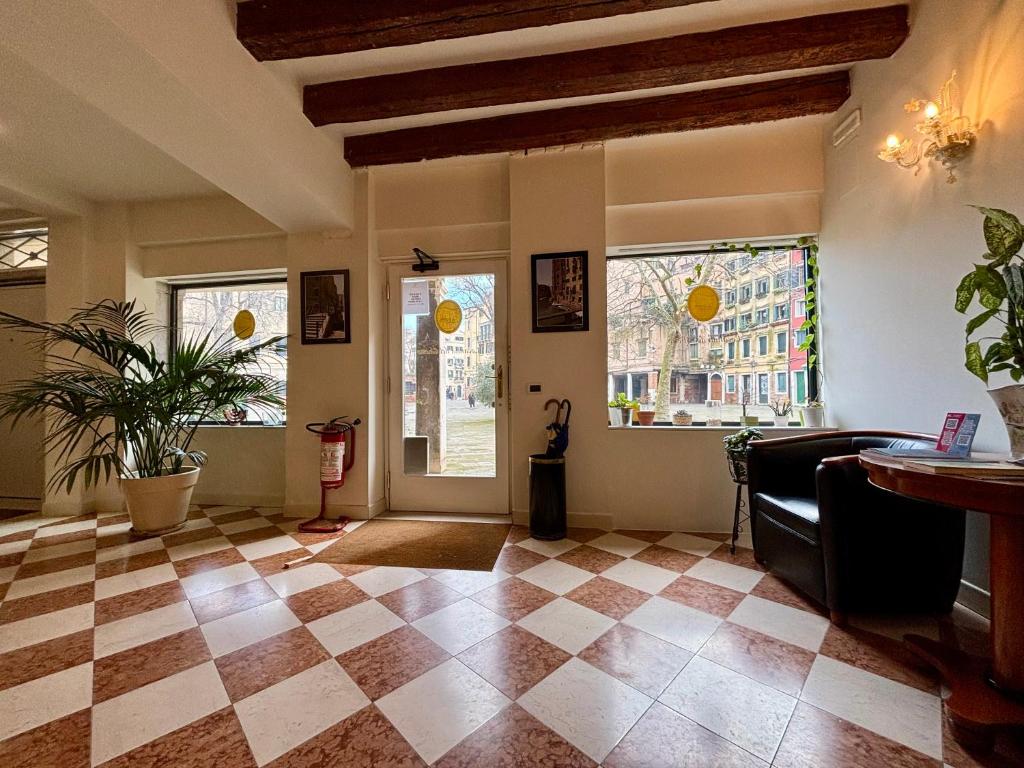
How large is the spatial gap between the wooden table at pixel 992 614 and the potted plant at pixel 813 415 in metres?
1.72

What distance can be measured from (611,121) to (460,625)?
3236mm

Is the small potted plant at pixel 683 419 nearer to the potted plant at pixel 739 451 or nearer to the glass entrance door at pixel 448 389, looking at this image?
the potted plant at pixel 739 451

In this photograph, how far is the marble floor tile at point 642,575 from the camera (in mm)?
2209

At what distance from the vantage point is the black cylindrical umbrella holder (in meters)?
2.88

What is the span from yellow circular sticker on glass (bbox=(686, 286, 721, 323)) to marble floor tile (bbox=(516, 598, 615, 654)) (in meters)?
2.40

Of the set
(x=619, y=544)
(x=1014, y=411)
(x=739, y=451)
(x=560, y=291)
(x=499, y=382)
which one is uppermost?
(x=560, y=291)

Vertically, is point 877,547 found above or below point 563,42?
below

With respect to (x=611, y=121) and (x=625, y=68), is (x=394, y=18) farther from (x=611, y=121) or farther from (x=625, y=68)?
(x=611, y=121)

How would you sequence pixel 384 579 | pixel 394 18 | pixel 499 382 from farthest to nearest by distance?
pixel 499 382, pixel 384 579, pixel 394 18

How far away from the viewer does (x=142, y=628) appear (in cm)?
186

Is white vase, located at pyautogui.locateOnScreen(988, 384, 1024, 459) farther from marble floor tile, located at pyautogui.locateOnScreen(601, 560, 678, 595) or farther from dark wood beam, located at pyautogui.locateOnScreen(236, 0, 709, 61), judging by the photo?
dark wood beam, located at pyautogui.locateOnScreen(236, 0, 709, 61)

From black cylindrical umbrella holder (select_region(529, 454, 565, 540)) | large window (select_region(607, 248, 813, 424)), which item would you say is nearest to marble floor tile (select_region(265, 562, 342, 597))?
black cylindrical umbrella holder (select_region(529, 454, 565, 540))

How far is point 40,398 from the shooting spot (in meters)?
2.66

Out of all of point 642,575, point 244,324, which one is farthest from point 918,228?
point 244,324
